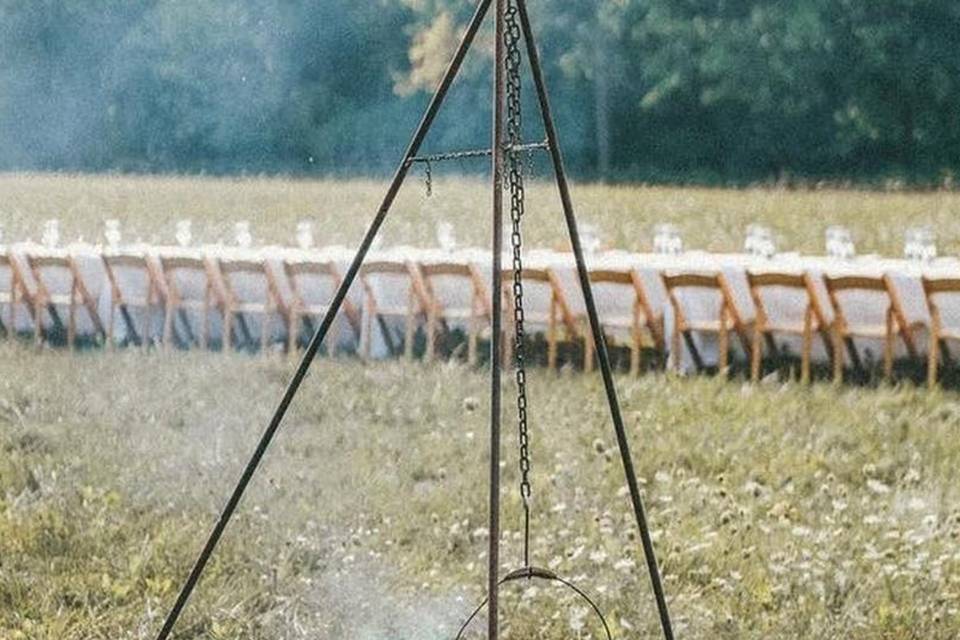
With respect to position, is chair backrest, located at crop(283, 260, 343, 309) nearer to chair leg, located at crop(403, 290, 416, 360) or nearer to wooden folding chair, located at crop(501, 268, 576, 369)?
chair leg, located at crop(403, 290, 416, 360)

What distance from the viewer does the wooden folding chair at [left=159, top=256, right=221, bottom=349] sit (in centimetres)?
574

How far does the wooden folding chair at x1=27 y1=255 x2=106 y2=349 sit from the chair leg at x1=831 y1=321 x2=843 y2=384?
2.50 metres

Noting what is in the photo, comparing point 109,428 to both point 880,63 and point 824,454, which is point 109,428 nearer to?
point 824,454

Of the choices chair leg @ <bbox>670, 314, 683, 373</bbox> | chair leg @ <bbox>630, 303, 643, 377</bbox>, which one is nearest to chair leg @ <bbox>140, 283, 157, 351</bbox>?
chair leg @ <bbox>630, 303, 643, 377</bbox>

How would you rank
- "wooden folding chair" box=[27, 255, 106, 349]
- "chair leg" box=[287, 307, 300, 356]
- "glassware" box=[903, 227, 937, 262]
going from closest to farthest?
"glassware" box=[903, 227, 937, 262], "chair leg" box=[287, 307, 300, 356], "wooden folding chair" box=[27, 255, 106, 349]

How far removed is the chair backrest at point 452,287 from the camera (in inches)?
215

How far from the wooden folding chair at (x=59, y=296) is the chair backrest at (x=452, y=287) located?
1206 mm

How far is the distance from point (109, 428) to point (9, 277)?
144 cm

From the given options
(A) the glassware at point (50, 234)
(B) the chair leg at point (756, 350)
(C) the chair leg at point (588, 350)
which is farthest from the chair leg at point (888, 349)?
(A) the glassware at point (50, 234)

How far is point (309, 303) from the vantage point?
18.8 ft

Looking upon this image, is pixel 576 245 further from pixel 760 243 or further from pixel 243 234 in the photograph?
pixel 243 234

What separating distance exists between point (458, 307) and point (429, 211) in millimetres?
1330

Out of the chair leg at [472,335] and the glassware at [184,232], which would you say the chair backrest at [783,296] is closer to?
the chair leg at [472,335]

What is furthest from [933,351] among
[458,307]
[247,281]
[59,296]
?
[59,296]
